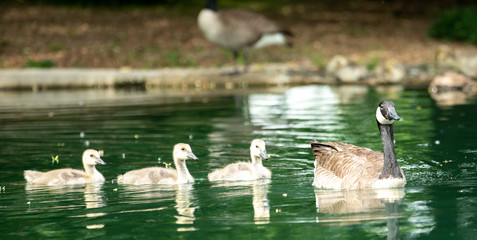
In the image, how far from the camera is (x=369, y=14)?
134 feet

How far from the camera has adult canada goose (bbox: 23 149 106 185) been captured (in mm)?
11852

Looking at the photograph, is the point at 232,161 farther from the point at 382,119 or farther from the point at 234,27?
the point at 234,27

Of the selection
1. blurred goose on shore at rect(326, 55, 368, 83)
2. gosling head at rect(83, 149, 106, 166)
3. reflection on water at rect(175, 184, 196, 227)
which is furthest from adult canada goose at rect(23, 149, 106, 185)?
blurred goose on shore at rect(326, 55, 368, 83)

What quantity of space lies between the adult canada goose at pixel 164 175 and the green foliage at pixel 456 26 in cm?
2188

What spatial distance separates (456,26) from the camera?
32.5m

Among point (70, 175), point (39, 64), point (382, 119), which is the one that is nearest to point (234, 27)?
point (39, 64)

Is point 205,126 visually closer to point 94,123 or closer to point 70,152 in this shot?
point 94,123

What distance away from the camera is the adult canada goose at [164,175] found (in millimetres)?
11742

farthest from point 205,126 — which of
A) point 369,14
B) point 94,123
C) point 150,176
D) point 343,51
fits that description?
point 369,14

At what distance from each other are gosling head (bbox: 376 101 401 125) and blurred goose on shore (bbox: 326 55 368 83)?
54.9 feet

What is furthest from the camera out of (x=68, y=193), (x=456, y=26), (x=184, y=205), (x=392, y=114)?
(x=456, y=26)

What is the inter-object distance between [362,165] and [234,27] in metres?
15.3

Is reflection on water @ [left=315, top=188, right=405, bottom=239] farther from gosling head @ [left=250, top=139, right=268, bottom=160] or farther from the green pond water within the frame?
gosling head @ [left=250, top=139, right=268, bottom=160]

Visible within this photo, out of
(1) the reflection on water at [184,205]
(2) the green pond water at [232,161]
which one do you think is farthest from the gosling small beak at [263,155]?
(1) the reflection on water at [184,205]
